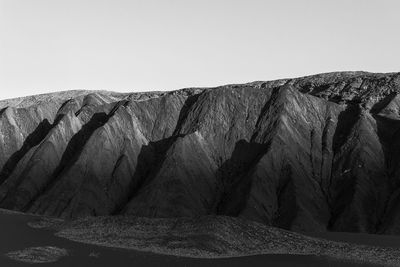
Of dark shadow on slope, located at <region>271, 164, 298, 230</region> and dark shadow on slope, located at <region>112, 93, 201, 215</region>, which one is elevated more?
dark shadow on slope, located at <region>112, 93, 201, 215</region>

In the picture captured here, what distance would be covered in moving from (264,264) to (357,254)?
1010 cm

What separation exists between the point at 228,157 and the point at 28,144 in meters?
46.0

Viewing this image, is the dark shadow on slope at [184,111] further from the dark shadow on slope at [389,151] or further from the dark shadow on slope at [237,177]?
the dark shadow on slope at [389,151]

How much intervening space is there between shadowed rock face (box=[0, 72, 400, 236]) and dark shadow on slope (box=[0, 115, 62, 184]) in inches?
8.8

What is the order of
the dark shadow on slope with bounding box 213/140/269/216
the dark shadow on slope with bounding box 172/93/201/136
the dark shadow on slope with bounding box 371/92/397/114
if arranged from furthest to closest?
the dark shadow on slope with bounding box 172/93/201/136
the dark shadow on slope with bounding box 371/92/397/114
the dark shadow on slope with bounding box 213/140/269/216

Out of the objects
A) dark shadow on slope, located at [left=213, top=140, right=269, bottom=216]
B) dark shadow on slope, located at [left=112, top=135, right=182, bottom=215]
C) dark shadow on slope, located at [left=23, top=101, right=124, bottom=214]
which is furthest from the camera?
dark shadow on slope, located at [left=23, top=101, right=124, bottom=214]

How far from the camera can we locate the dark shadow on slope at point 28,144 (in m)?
115

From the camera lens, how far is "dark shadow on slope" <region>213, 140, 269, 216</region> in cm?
9112

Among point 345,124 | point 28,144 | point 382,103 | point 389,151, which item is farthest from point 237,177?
point 28,144

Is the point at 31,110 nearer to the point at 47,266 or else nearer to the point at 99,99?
the point at 99,99

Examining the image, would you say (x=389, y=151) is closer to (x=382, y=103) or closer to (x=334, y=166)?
(x=334, y=166)

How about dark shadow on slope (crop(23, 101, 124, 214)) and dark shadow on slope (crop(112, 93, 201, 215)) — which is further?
dark shadow on slope (crop(23, 101, 124, 214))

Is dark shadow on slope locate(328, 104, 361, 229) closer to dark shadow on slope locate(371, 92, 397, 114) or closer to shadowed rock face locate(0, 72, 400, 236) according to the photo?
shadowed rock face locate(0, 72, 400, 236)

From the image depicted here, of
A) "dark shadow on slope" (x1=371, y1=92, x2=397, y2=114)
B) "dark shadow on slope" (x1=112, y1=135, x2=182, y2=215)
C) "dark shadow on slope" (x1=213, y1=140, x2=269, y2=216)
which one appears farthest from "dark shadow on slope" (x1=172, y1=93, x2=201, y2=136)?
"dark shadow on slope" (x1=371, y1=92, x2=397, y2=114)
